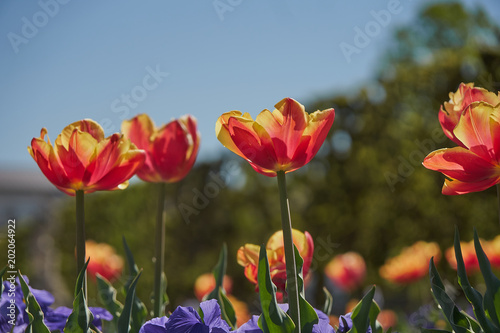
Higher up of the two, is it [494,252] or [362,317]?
[362,317]

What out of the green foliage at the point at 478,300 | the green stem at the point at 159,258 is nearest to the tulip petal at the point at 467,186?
the green foliage at the point at 478,300

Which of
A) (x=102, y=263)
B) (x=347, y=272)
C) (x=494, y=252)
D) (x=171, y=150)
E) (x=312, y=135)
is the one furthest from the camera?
(x=347, y=272)

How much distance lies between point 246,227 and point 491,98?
747cm

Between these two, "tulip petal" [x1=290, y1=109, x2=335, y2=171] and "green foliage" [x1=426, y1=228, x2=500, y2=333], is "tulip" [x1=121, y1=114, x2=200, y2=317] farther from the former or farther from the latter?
"green foliage" [x1=426, y1=228, x2=500, y2=333]

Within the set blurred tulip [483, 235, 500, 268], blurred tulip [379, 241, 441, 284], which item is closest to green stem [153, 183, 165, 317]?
blurred tulip [483, 235, 500, 268]

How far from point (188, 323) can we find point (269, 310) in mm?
158

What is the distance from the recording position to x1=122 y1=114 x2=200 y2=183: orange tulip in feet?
4.71

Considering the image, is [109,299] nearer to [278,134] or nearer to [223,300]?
[223,300]

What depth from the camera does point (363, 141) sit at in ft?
26.6

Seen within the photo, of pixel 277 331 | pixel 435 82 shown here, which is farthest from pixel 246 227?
pixel 277 331

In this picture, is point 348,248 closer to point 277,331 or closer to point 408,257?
point 408,257

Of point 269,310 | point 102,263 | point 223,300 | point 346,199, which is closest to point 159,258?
point 223,300

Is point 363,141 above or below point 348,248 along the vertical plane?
above

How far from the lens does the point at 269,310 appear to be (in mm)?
940
